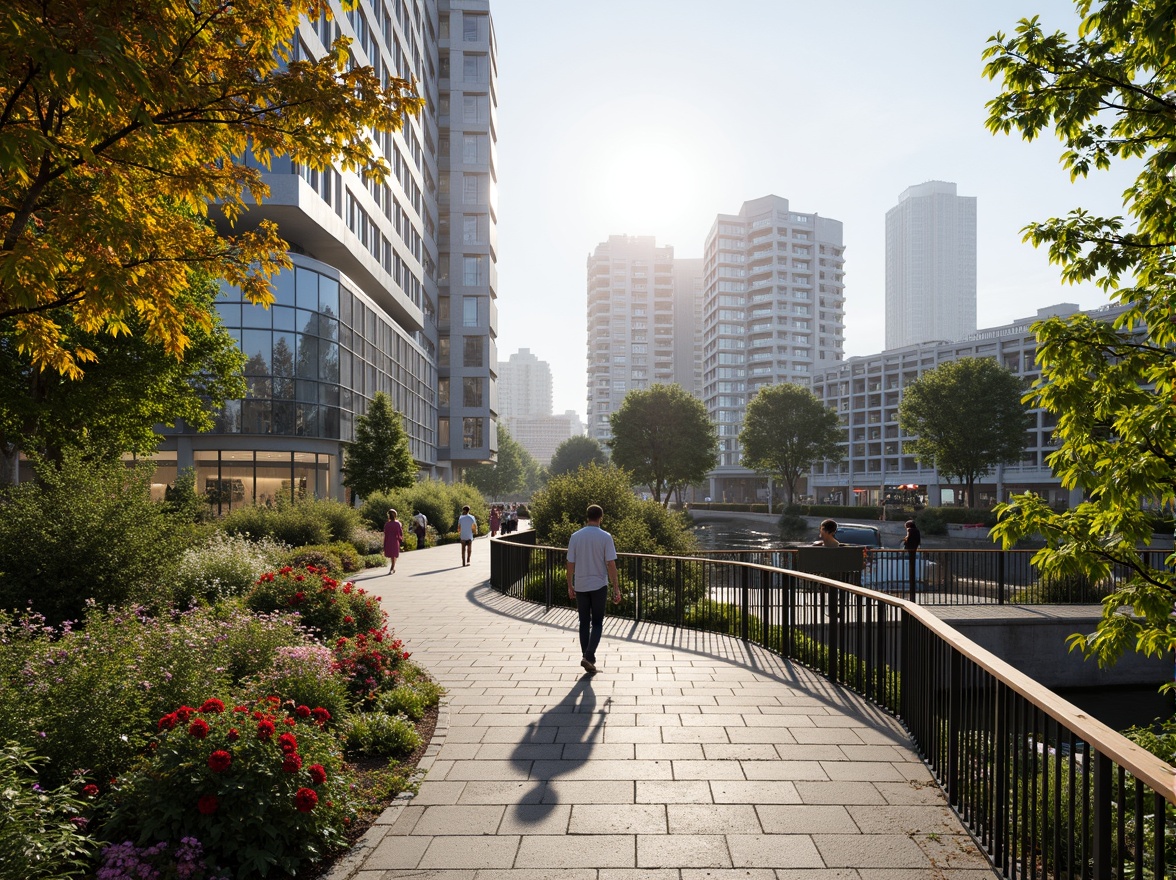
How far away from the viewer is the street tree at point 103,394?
17.4 metres

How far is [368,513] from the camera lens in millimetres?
31438

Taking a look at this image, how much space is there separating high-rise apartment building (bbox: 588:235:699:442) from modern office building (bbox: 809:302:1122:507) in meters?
77.6

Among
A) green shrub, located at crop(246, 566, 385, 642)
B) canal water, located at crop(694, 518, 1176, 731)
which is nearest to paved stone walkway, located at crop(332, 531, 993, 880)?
green shrub, located at crop(246, 566, 385, 642)

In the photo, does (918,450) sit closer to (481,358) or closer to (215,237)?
(481,358)

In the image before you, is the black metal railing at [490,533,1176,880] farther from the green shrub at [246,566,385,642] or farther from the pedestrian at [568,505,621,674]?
the green shrub at [246,566,385,642]

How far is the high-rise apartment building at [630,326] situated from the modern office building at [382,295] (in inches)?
4611

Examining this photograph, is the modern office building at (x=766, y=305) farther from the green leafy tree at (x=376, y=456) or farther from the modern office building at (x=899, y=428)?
the green leafy tree at (x=376, y=456)

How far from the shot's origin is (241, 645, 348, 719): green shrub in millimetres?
5676

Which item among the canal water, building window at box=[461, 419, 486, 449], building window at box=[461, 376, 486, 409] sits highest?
building window at box=[461, 376, 486, 409]

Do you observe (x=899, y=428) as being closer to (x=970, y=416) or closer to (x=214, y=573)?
(x=970, y=416)

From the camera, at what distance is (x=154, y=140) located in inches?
229

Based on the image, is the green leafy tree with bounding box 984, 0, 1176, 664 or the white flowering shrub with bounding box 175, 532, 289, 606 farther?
the white flowering shrub with bounding box 175, 532, 289, 606

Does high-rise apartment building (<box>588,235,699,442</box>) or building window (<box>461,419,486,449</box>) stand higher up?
high-rise apartment building (<box>588,235,699,442</box>)

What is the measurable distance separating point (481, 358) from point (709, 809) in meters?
61.8
